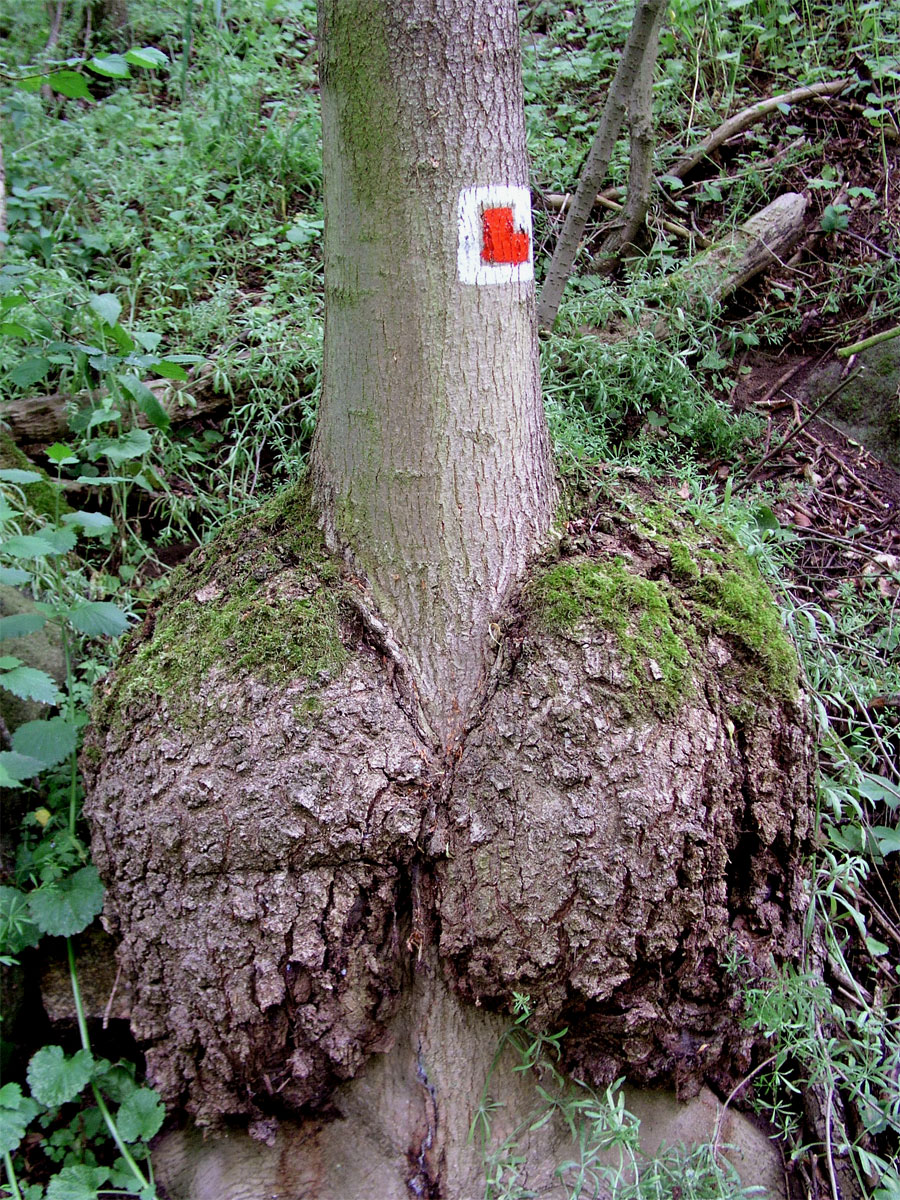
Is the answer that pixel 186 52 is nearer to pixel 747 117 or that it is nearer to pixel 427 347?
pixel 747 117

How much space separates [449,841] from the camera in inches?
61.7

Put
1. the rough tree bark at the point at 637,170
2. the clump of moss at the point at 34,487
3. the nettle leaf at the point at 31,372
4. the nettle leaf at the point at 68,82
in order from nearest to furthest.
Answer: the nettle leaf at the point at 68,82 < the nettle leaf at the point at 31,372 < the clump of moss at the point at 34,487 < the rough tree bark at the point at 637,170

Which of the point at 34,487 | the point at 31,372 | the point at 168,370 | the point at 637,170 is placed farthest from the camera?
the point at 637,170

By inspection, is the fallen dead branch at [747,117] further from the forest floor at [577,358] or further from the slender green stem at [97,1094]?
the slender green stem at [97,1094]

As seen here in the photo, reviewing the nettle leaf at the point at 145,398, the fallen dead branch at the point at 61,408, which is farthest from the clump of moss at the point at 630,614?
the fallen dead branch at the point at 61,408

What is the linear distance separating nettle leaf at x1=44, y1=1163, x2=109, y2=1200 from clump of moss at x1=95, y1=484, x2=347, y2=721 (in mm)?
877

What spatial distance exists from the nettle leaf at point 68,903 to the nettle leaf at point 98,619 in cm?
53

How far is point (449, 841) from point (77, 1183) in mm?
980

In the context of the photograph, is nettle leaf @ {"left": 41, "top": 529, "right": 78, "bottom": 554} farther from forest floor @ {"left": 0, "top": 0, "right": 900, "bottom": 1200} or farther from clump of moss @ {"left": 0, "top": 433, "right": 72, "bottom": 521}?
clump of moss @ {"left": 0, "top": 433, "right": 72, "bottom": 521}

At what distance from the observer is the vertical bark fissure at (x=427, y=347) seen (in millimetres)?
1549

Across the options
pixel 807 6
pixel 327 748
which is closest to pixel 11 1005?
pixel 327 748

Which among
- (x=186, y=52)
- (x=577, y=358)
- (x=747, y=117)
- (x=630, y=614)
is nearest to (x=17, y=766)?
(x=630, y=614)

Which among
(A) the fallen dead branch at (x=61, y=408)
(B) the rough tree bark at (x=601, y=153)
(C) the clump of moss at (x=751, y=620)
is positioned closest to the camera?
(C) the clump of moss at (x=751, y=620)

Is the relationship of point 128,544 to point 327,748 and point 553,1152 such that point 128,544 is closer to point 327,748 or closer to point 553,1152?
point 327,748
